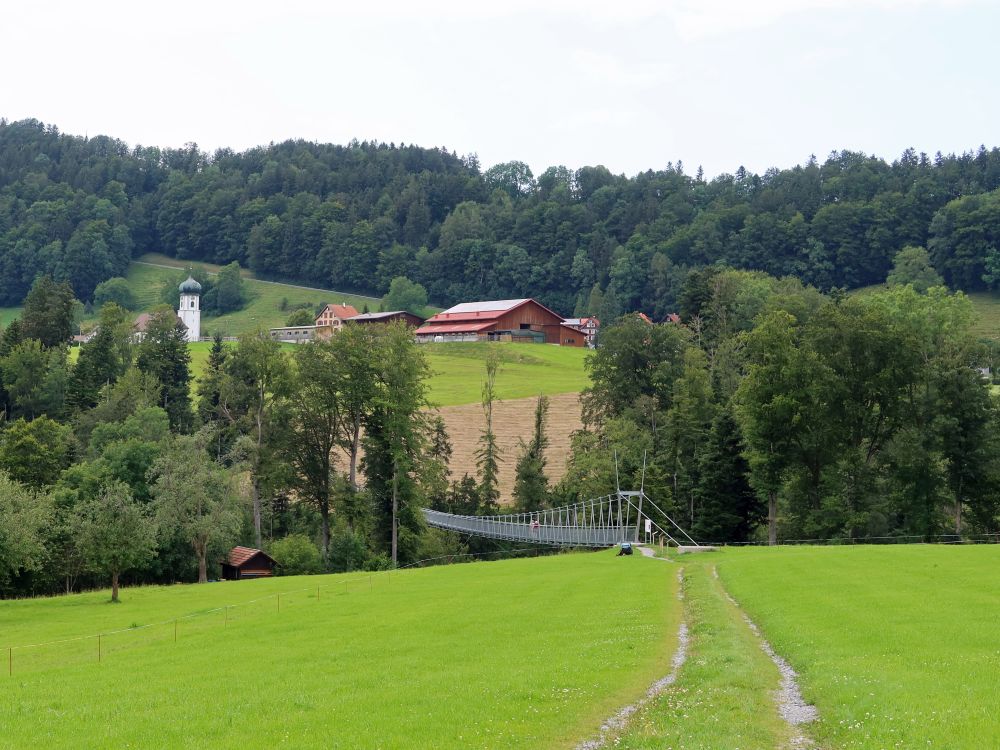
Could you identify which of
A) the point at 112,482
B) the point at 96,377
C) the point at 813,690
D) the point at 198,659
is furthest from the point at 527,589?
the point at 96,377

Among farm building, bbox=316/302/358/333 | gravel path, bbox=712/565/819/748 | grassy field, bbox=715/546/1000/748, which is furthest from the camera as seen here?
farm building, bbox=316/302/358/333

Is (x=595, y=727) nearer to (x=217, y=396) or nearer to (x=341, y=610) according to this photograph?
(x=341, y=610)

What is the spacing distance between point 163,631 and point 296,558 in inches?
1181

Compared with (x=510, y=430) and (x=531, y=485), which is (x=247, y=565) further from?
(x=510, y=430)

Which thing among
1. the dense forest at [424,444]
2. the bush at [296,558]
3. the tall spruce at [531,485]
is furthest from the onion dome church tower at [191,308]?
the bush at [296,558]

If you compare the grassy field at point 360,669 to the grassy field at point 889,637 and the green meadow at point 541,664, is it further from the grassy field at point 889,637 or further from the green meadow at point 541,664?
the grassy field at point 889,637

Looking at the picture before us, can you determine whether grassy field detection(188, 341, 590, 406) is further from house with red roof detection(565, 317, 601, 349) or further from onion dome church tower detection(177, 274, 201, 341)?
house with red roof detection(565, 317, 601, 349)

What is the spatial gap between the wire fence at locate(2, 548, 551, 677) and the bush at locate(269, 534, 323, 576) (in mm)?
15789

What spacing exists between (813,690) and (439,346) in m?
129

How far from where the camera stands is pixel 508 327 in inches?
6107

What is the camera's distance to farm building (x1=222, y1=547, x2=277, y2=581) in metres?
63.7

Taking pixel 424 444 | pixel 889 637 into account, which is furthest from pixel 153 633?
pixel 424 444

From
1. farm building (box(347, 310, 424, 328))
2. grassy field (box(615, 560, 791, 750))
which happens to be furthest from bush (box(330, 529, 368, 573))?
farm building (box(347, 310, 424, 328))

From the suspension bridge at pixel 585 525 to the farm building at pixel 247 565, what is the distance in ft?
39.7
